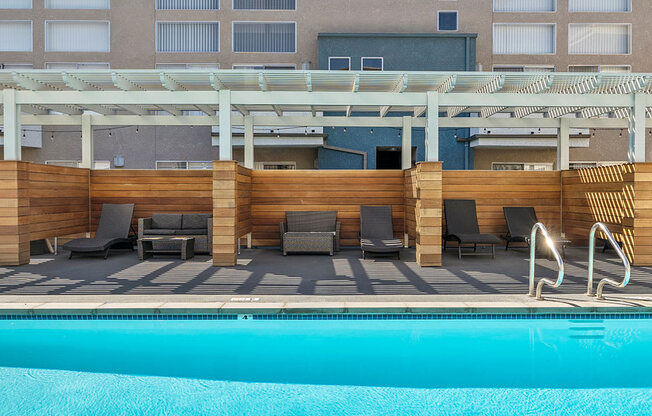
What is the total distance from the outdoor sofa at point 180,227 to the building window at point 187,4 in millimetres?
11246

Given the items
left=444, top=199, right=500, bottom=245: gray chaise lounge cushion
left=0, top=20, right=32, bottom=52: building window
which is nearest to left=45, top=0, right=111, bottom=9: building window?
left=0, top=20, right=32, bottom=52: building window

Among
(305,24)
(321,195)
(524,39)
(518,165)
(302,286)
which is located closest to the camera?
(302,286)

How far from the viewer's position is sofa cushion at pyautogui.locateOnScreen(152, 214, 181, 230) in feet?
35.8

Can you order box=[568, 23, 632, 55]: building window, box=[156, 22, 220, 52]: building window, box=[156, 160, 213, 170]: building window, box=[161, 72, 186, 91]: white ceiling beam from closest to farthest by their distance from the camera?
box=[161, 72, 186, 91]: white ceiling beam
box=[156, 160, 213, 170]: building window
box=[156, 22, 220, 52]: building window
box=[568, 23, 632, 55]: building window

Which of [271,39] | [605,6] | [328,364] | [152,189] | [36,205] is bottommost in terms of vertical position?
[328,364]

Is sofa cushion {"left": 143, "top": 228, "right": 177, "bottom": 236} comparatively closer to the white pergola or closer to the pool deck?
the pool deck

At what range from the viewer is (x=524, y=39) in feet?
63.8

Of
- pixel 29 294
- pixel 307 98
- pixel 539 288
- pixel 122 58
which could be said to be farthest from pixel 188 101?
pixel 122 58

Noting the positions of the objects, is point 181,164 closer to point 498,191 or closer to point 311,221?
point 311,221

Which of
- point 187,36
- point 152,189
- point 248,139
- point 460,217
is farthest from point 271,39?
point 460,217

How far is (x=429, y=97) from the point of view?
9164mm

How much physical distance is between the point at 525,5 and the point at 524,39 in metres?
1.29

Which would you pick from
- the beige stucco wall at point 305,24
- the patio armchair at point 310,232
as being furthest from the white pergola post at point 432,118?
the beige stucco wall at point 305,24

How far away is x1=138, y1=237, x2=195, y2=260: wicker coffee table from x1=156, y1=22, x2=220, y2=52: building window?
11.5 metres
